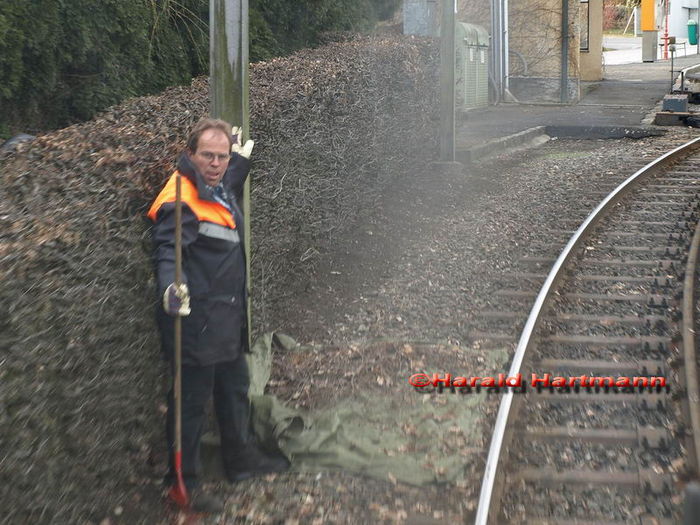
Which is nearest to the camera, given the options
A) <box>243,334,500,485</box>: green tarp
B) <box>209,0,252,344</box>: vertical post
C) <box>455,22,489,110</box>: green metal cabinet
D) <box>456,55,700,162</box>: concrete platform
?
<box>243,334,500,485</box>: green tarp

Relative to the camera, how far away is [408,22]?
48.8ft

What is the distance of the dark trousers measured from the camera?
16.0ft

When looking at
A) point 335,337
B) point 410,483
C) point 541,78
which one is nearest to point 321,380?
→ point 335,337

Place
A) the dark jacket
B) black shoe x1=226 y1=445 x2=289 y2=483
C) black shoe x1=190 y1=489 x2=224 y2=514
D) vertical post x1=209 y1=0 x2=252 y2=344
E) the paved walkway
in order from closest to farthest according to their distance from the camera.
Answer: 1. the dark jacket
2. black shoe x1=190 y1=489 x2=224 y2=514
3. black shoe x1=226 y1=445 x2=289 y2=483
4. vertical post x1=209 y1=0 x2=252 y2=344
5. the paved walkway

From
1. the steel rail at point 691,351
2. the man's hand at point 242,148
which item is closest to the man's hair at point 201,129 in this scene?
the man's hand at point 242,148

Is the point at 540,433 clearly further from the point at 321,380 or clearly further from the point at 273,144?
the point at 273,144

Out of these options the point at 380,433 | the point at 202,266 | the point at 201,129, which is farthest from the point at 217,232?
the point at 380,433

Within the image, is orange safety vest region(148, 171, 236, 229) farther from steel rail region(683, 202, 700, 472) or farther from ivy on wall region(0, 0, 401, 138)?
steel rail region(683, 202, 700, 472)

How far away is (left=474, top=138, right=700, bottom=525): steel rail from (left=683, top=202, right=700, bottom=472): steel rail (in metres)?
1.03

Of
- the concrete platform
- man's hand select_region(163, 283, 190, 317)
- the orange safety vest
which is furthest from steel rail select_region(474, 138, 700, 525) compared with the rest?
the concrete platform

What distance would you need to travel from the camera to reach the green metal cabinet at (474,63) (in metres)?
20.6

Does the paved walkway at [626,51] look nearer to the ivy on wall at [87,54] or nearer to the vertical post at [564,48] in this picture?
the vertical post at [564,48]

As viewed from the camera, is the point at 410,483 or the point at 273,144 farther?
the point at 273,144

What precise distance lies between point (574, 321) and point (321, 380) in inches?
88.2
